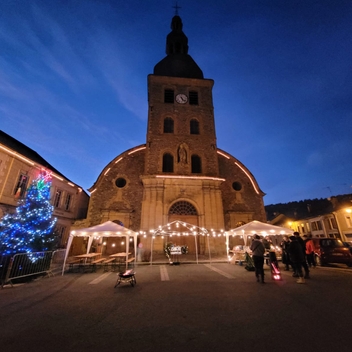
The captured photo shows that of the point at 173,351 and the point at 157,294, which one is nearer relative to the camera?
the point at 173,351

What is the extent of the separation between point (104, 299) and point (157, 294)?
5.07 ft

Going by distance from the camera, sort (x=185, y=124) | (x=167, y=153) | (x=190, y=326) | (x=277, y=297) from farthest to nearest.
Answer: (x=185, y=124)
(x=167, y=153)
(x=277, y=297)
(x=190, y=326)

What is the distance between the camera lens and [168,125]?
1948 centimetres

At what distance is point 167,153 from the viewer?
18.1m

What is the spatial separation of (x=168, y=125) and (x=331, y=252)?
A: 16.5 m

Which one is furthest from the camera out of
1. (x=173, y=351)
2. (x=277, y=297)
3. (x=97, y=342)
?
(x=277, y=297)

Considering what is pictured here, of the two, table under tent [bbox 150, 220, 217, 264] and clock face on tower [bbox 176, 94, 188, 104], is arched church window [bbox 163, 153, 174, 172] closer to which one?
table under tent [bbox 150, 220, 217, 264]

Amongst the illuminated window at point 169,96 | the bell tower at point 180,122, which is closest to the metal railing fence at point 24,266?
the bell tower at point 180,122

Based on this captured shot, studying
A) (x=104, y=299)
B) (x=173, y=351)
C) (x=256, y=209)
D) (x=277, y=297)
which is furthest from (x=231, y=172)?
(x=173, y=351)

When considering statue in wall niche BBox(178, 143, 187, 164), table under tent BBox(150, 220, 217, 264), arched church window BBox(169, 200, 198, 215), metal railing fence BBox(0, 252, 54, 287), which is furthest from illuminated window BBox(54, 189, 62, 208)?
statue in wall niche BBox(178, 143, 187, 164)

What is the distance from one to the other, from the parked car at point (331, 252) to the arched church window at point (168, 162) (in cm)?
1223

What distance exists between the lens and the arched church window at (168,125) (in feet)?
63.1

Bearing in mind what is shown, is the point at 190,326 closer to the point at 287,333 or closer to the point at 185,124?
the point at 287,333

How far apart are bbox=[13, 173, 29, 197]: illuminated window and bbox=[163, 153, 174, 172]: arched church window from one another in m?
11.8
